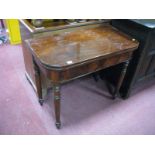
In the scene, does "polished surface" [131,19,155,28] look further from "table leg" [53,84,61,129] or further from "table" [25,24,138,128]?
"table leg" [53,84,61,129]

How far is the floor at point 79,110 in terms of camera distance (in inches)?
58.7

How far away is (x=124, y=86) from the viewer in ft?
5.87

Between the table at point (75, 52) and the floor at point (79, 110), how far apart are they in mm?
217

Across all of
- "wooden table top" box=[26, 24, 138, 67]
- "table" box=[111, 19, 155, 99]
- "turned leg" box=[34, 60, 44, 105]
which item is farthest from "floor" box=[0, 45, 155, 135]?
"wooden table top" box=[26, 24, 138, 67]

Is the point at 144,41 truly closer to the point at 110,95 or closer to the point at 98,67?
the point at 98,67

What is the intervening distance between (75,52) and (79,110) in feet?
2.40

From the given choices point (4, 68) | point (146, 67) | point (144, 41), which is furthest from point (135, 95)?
point (4, 68)

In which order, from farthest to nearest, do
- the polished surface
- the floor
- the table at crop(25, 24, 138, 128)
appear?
the floor, the polished surface, the table at crop(25, 24, 138, 128)

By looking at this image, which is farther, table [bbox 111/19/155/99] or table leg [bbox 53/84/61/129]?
table [bbox 111/19/155/99]

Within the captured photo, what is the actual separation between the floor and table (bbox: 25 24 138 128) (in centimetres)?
22

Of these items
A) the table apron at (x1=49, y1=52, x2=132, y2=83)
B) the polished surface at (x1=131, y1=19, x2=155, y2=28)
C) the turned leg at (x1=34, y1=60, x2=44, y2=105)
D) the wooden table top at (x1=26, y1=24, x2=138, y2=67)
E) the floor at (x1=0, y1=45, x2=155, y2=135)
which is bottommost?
the floor at (x1=0, y1=45, x2=155, y2=135)

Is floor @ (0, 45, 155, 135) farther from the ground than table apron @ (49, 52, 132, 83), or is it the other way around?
table apron @ (49, 52, 132, 83)

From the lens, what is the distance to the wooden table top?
3.61ft

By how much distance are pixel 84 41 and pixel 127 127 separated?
935 mm
